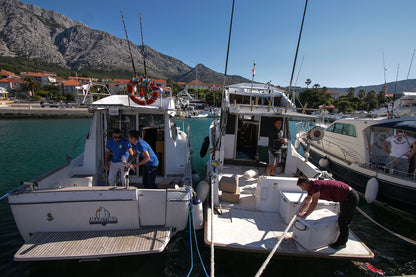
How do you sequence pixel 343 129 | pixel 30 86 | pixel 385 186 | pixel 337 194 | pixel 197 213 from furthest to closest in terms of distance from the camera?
pixel 30 86 → pixel 343 129 → pixel 385 186 → pixel 197 213 → pixel 337 194

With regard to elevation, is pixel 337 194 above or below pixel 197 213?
above

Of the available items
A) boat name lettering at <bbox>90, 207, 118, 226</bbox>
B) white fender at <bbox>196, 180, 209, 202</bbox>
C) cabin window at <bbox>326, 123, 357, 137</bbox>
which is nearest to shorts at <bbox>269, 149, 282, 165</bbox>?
white fender at <bbox>196, 180, 209, 202</bbox>

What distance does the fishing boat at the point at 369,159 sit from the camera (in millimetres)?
6562

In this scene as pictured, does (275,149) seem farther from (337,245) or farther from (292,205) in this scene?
(337,245)

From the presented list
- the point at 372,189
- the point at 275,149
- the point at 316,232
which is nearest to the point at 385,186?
the point at 372,189

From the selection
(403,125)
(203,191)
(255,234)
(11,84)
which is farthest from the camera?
(11,84)

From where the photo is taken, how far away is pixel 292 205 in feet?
14.5

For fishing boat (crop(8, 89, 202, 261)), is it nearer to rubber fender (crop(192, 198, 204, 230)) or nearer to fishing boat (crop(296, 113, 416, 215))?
rubber fender (crop(192, 198, 204, 230))

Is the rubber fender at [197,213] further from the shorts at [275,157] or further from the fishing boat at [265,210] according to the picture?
the shorts at [275,157]

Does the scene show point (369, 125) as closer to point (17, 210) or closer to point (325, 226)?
point (325, 226)

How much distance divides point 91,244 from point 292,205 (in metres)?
4.21

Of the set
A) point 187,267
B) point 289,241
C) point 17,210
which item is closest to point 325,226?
point 289,241

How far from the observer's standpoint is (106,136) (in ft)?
18.3

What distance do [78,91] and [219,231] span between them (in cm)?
541
